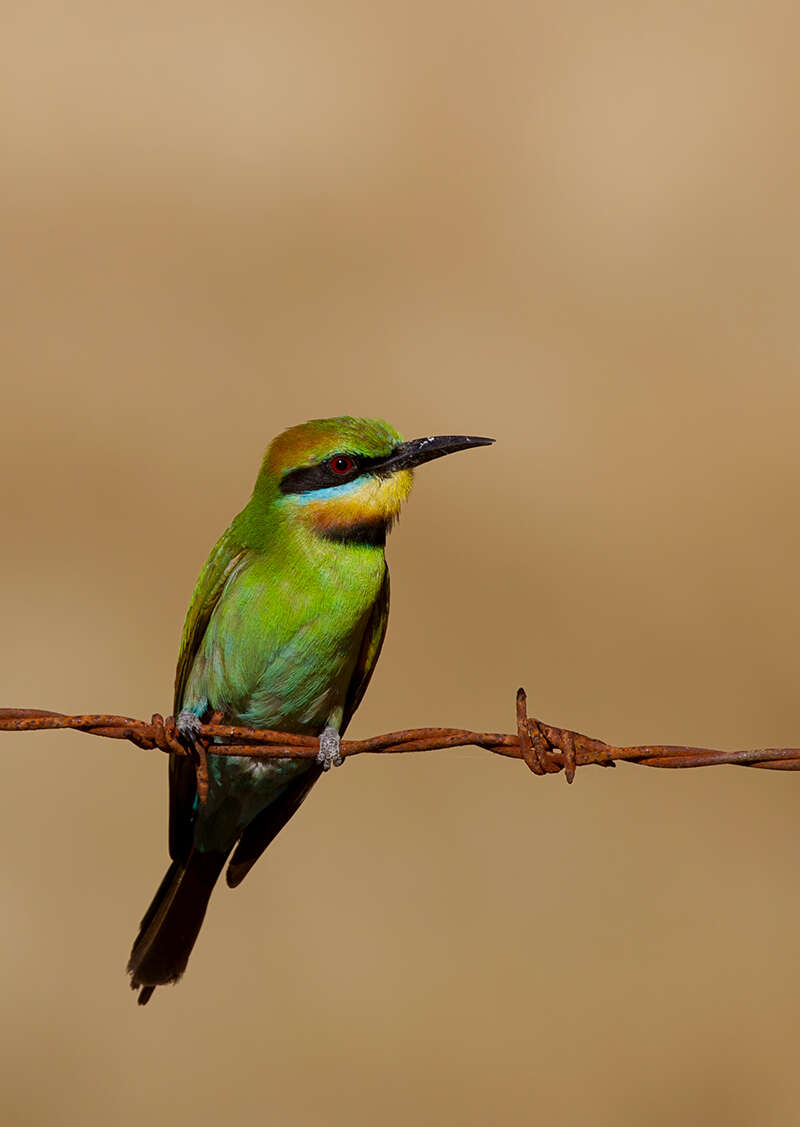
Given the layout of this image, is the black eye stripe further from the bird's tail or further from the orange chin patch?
the bird's tail

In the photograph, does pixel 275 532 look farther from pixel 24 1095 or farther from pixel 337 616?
pixel 24 1095

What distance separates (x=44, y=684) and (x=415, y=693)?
42.4 inches

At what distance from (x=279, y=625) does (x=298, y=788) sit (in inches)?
15.7

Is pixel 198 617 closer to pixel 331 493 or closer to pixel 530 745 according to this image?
pixel 331 493

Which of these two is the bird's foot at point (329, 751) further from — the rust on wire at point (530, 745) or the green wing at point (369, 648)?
the rust on wire at point (530, 745)

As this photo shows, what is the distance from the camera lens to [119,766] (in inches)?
157

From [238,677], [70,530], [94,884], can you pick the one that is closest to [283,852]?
[94,884]

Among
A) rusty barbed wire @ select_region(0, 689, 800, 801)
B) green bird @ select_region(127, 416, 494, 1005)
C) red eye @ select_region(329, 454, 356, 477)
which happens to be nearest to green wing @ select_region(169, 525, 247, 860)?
green bird @ select_region(127, 416, 494, 1005)

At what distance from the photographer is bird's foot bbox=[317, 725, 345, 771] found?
2.26 meters

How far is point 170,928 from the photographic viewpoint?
97.7 inches

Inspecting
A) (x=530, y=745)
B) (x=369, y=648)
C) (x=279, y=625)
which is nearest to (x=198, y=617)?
(x=279, y=625)

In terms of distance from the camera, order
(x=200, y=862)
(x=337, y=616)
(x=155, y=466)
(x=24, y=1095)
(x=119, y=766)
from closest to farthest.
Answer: (x=337, y=616) < (x=200, y=862) < (x=24, y=1095) < (x=119, y=766) < (x=155, y=466)

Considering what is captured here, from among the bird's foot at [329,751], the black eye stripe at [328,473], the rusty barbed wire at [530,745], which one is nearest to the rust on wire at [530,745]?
the rusty barbed wire at [530,745]

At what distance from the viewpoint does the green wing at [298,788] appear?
2.52 meters
